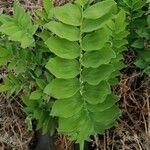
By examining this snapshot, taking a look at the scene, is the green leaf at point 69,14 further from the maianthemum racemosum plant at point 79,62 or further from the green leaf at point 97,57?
the green leaf at point 97,57

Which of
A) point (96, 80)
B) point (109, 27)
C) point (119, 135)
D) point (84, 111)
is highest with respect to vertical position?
point (109, 27)

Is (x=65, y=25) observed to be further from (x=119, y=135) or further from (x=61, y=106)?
(x=119, y=135)

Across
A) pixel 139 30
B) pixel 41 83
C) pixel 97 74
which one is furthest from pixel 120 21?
pixel 41 83

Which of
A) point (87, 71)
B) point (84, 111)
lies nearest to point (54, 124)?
point (84, 111)

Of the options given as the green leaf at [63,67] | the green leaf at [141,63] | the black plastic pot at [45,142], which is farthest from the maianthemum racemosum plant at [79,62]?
the black plastic pot at [45,142]

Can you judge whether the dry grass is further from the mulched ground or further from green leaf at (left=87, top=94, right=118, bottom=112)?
green leaf at (left=87, top=94, right=118, bottom=112)
